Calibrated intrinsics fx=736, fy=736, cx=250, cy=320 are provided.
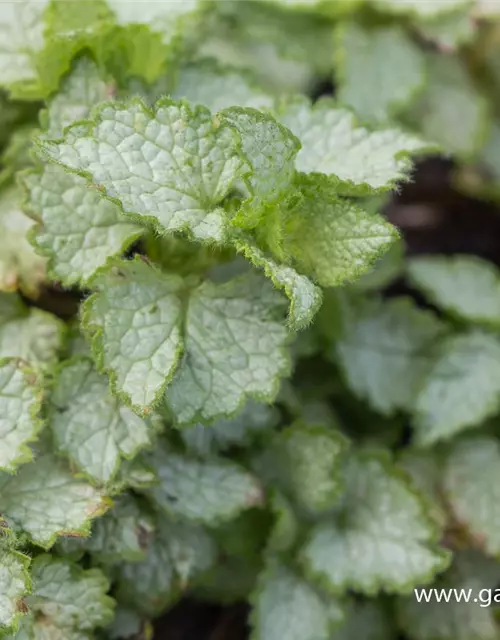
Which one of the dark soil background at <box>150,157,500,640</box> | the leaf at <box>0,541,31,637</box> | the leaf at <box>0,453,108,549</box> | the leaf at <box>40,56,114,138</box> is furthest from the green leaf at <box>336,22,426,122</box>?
the leaf at <box>0,541,31,637</box>

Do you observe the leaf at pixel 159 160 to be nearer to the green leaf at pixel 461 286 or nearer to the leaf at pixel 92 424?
the leaf at pixel 92 424

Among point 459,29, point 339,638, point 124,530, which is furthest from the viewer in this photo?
point 459,29

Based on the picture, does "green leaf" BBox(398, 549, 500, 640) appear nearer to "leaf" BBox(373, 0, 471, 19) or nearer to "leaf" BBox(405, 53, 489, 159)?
"leaf" BBox(405, 53, 489, 159)

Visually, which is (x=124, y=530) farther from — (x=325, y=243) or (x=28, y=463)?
(x=325, y=243)

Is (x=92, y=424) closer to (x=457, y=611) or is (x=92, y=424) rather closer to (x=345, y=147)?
(x=345, y=147)

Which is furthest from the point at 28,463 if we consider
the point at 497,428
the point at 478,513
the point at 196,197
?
the point at 497,428
